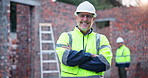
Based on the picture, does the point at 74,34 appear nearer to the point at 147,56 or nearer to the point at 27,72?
the point at 27,72

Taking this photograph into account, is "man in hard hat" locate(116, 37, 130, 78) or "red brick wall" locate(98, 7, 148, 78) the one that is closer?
"man in hard hat" locate(116, 37, 130, 78)

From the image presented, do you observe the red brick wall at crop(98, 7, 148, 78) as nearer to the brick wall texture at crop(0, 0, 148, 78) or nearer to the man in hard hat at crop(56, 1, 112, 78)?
the brick wall texture at crop(0, 0, 148, 78)

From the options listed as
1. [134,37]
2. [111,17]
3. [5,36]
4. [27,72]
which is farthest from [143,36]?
[5,36]

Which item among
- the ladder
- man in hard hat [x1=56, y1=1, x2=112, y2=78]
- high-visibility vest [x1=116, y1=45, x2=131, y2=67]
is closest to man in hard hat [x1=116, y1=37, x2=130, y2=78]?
high-visibility vest [x1=116, y1=45, x2=131, y2=67]

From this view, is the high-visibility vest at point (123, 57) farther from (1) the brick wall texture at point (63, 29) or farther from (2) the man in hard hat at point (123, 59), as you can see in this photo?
(1) the brick wall texture at point (63, 29)

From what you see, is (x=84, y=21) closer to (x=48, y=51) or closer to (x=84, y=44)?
(x=84, y=44)

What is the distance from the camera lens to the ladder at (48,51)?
29.6 feet

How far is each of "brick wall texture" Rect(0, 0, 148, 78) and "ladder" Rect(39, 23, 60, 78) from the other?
20 centimetres

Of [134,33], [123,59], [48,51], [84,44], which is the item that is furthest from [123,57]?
[84,44]

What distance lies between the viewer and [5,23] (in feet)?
23.4

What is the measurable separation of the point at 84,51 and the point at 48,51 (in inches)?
244

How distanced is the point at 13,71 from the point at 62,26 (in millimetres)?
2567

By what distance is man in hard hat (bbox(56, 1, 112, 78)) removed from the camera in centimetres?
271

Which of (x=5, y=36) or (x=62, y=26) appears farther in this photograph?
(x=62, y=26)
